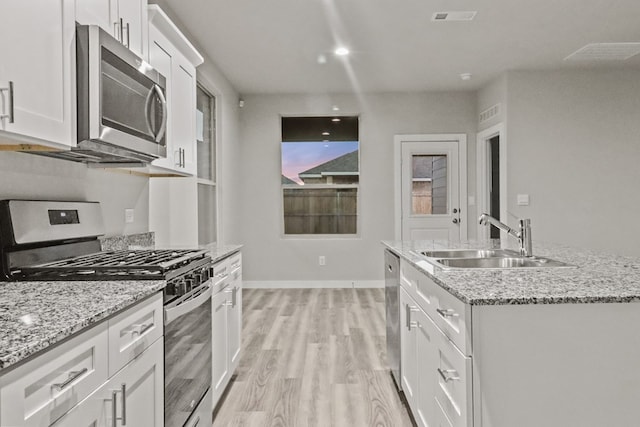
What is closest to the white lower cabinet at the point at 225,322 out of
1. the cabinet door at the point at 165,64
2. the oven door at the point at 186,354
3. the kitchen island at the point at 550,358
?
the oven door at the point at 186,354

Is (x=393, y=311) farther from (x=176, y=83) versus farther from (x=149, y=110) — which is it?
(x=176, y=83)

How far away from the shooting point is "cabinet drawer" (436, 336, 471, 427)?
131cm

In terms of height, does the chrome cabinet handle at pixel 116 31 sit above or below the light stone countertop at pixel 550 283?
above

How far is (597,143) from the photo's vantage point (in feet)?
16.7

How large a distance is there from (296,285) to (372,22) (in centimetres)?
360

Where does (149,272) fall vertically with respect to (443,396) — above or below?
above

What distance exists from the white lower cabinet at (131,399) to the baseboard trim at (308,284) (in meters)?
4.56

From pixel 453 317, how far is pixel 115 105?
4.98 feet

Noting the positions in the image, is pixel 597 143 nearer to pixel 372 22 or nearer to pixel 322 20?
pixel 372 22

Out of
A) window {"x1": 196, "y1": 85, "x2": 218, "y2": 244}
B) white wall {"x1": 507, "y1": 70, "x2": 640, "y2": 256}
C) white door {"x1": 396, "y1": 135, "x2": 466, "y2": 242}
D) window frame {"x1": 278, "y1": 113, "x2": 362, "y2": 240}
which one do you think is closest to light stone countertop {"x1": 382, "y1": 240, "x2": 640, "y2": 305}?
window {"x1": 196, "y1": 85, "x2": 218, "y2": 244}

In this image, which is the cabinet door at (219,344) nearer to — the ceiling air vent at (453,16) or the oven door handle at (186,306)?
the oven door handle at (186,306)

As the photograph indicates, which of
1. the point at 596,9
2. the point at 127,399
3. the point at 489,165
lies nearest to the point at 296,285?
the point at 489,165

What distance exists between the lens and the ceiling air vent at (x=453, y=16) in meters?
3.53

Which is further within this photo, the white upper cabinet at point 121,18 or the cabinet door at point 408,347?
the cabinet door at point 408,347
